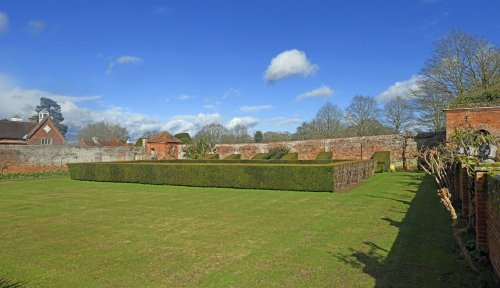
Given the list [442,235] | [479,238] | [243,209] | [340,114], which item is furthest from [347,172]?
[340,114]

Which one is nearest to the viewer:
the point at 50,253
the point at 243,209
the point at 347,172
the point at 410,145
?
the point at 50,253

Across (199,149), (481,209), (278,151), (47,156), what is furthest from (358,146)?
(47,156)

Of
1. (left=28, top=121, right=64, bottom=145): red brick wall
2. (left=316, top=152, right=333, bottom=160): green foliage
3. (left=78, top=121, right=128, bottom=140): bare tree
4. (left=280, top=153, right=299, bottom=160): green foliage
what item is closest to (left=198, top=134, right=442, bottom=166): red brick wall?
(left=316, top=152, right=333, bottom=160): green foliage

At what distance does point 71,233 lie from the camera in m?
6.77

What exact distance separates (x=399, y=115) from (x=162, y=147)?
2397 centimetres

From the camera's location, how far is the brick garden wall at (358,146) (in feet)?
78.3

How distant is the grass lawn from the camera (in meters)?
4.20

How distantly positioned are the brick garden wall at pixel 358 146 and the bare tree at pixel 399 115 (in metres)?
9.41

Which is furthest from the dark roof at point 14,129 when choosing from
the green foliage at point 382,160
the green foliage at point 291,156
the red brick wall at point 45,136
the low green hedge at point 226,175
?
the green foliage at point 382,160

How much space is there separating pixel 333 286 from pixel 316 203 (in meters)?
6.10

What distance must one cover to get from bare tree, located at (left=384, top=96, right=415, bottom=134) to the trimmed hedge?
17.0 metres

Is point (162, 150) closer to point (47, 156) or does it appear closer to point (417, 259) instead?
point (47, 156)

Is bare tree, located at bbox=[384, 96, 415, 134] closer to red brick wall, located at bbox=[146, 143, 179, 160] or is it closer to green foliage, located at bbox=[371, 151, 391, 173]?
green foliage, located at bbox=[371, 151, 391, 173]

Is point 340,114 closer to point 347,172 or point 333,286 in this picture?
point 347,172
